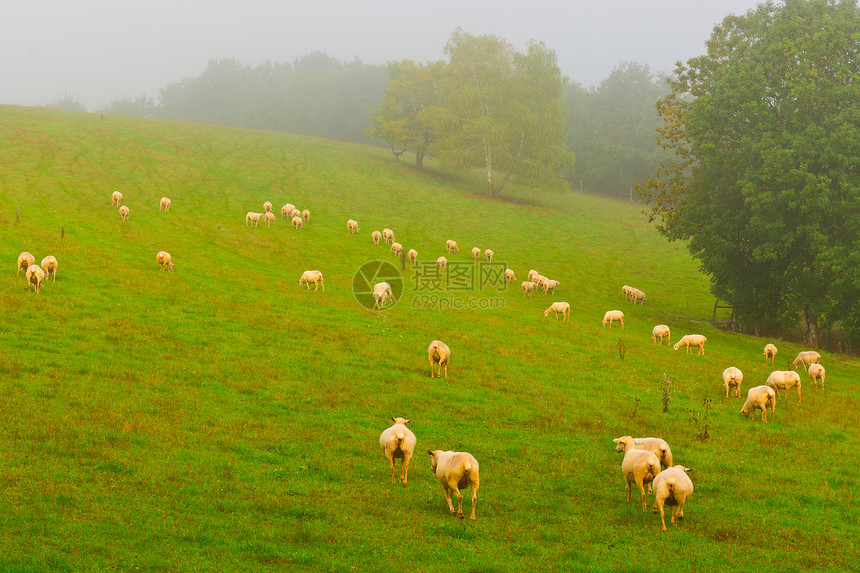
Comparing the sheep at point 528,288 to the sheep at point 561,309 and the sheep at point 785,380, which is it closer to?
the sheep at point 561,309

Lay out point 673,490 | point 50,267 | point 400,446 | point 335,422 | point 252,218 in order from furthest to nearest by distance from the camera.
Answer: point 252,218 < point 50,267 < point 335,422 < point 400,446 < point 673,490

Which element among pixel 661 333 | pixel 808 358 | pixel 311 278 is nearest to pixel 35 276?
pixel 311 278

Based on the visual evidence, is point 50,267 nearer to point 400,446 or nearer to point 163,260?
point 163,260

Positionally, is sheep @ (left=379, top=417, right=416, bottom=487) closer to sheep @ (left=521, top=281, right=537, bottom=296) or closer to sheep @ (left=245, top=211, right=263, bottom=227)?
sheep @ (left=521, top=281, right=537, bottom=296)

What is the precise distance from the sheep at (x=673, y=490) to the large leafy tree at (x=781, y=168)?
26570 mm

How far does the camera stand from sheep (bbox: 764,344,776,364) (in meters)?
30.9

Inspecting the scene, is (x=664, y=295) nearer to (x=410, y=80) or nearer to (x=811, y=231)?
(x=811, y=231)

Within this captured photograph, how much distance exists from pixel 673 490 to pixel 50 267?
29.2 meters

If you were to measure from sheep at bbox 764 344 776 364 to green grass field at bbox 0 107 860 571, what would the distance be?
1.76 feet

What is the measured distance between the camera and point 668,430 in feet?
62.0

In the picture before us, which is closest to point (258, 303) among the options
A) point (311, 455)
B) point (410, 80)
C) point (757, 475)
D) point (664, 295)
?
point (311, 455)

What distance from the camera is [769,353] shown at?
3300 centimetres

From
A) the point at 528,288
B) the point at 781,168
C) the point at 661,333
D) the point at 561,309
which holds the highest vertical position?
the point at 781,168

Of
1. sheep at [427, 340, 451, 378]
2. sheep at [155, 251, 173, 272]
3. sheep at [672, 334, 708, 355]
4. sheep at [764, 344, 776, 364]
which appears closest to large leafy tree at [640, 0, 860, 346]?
sheep at [764, 344, 776, 364]
